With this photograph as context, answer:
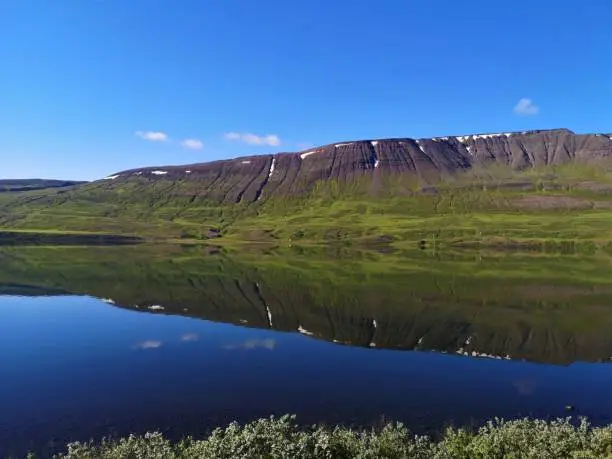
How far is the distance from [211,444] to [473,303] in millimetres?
66940

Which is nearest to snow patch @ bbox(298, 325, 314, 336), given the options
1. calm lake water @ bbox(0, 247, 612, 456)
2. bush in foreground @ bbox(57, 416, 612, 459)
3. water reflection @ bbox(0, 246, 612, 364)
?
water reflection @ bbox(0, 246, 612, 364)

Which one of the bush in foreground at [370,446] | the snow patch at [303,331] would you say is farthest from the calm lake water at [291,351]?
the bush in foreground at [370,446]

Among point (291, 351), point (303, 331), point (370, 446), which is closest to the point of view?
point (370, 446)

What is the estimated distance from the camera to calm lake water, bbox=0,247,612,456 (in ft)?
111

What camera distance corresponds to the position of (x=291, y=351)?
5122cm

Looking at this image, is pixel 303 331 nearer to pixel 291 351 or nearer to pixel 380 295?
pixel 291 351

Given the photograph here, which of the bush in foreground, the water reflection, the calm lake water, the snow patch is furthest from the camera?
the snow patch

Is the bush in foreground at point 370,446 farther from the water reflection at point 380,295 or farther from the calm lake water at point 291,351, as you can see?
the water reflection at point 380,295

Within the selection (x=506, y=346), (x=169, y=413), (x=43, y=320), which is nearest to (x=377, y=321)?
(x=506, y=346)

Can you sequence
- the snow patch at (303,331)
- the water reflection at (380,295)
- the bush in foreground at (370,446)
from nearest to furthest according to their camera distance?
the bush in foreground at (370,446) → the water reflection at (380,295) → the snow patch at (303,331)

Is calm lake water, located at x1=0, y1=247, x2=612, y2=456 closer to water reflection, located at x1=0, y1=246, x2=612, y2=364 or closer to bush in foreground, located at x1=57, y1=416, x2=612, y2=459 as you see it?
water reflection, located at x1=0, y1=246, x2=612, y2=364

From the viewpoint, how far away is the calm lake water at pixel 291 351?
33.9 m

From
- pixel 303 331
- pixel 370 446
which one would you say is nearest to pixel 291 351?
pixel 303 331

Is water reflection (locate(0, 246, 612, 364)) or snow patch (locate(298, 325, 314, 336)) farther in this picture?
snow patch (locate(298, 325, 314, 336))
